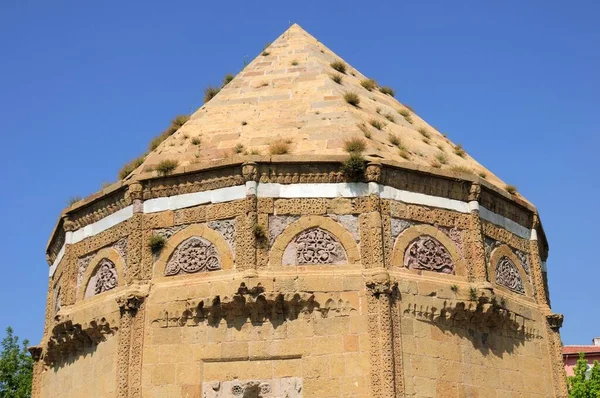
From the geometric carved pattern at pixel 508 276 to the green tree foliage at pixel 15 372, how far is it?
57.3ft

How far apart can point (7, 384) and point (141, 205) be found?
50.1 feet

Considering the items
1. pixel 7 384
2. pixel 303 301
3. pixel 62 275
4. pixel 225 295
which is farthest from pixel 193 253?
pixel 7 384

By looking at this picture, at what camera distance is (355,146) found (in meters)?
15.2

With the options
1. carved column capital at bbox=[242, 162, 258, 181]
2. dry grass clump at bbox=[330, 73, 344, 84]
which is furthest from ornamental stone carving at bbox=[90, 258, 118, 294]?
dry grass clump at bbox=[330, 73, 344, 84]

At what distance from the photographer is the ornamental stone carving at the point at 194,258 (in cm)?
1455

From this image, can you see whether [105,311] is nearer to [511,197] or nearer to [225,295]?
[225,295]

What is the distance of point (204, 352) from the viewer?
45.6 ft

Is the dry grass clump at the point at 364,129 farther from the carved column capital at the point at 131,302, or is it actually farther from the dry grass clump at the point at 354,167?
the carved column capital at the point at 131,302

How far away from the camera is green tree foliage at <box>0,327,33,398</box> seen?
88.9 ft

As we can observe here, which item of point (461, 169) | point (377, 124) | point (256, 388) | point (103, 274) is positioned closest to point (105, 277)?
point (103, 274)

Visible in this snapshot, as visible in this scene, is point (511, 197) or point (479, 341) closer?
point (479, 341)

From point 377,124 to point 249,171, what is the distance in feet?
11.6

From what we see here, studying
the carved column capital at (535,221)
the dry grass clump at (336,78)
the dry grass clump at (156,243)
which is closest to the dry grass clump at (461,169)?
the carved column capital at (535,221)

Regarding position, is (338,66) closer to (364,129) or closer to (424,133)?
(424,133)
